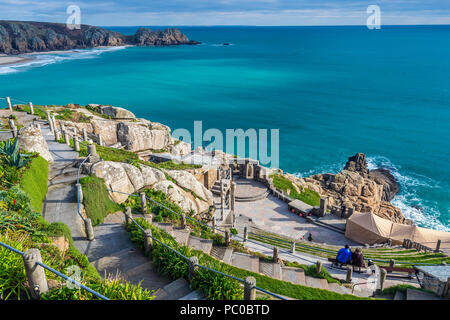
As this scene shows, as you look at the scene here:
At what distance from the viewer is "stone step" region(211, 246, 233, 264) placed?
48.5 feet

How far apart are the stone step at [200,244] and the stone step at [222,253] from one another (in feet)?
1.39

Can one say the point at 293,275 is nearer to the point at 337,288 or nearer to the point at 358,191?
the point at 337,288

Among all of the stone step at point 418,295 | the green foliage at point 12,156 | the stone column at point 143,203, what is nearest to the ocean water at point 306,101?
the stone step at point 418,295

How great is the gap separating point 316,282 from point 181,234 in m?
7.26

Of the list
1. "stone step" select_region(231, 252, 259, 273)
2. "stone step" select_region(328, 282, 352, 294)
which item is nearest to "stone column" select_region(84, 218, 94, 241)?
"stone step" select_region(231, 252, 259, 273)

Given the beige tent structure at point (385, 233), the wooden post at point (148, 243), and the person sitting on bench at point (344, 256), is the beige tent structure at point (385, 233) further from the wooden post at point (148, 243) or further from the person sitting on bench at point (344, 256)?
the wooden post at point (148, 243)

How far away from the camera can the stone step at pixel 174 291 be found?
9659 millimetres

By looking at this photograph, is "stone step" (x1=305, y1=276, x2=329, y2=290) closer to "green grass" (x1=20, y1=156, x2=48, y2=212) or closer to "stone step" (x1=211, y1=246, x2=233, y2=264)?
"stone step" (x1=211, y1=246, x2=233, y2=264)

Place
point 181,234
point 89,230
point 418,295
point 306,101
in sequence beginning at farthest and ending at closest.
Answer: point 306,101 < point 181,234 < point 89,230 < point 418,295

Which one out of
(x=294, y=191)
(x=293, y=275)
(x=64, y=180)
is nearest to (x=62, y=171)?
(x=64, y=180)

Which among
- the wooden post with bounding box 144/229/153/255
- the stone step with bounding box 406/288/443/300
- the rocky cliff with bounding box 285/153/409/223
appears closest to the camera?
the wooden post with bounding box 144/229/153/255

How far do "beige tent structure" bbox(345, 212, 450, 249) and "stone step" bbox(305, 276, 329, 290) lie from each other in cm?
1167

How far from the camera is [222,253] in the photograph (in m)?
15.3

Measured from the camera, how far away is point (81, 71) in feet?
367
